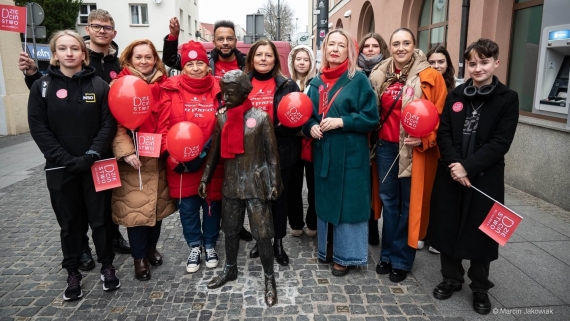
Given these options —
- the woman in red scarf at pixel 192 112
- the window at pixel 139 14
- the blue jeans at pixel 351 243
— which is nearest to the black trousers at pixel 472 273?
the blue jeans at pixel 351 243

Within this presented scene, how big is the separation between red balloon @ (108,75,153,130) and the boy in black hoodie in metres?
0.13

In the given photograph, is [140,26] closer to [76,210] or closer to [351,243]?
[76,210]

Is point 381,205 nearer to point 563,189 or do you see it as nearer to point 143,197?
point 143,197

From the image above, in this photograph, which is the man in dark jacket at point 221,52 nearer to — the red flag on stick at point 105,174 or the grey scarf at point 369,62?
the grey scarf at point 369,62

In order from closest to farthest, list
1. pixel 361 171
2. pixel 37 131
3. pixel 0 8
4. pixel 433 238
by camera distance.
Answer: pixel 37 131 < pixel 433 238 < pixel 361 171 < pixel 0 8

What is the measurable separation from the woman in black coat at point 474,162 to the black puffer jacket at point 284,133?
4.22 feet

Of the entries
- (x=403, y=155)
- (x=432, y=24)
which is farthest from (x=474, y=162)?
(x=432, y=24)

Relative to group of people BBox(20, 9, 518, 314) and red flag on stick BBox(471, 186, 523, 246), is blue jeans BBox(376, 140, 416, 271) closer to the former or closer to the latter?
group of people BBox(20, 9, 518, 314)

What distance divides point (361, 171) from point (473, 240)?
101 centimetres

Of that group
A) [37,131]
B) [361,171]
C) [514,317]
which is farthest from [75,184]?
[514,317]

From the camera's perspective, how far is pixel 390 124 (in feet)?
11.2

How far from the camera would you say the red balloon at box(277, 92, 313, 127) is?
308cm

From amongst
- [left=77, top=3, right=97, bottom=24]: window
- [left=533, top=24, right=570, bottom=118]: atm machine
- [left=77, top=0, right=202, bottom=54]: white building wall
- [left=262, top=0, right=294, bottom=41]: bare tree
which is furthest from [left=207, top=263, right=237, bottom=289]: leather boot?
[left=262, top=0, right=294, bottom=41]: bare tree

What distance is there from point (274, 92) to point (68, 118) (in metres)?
1.71
